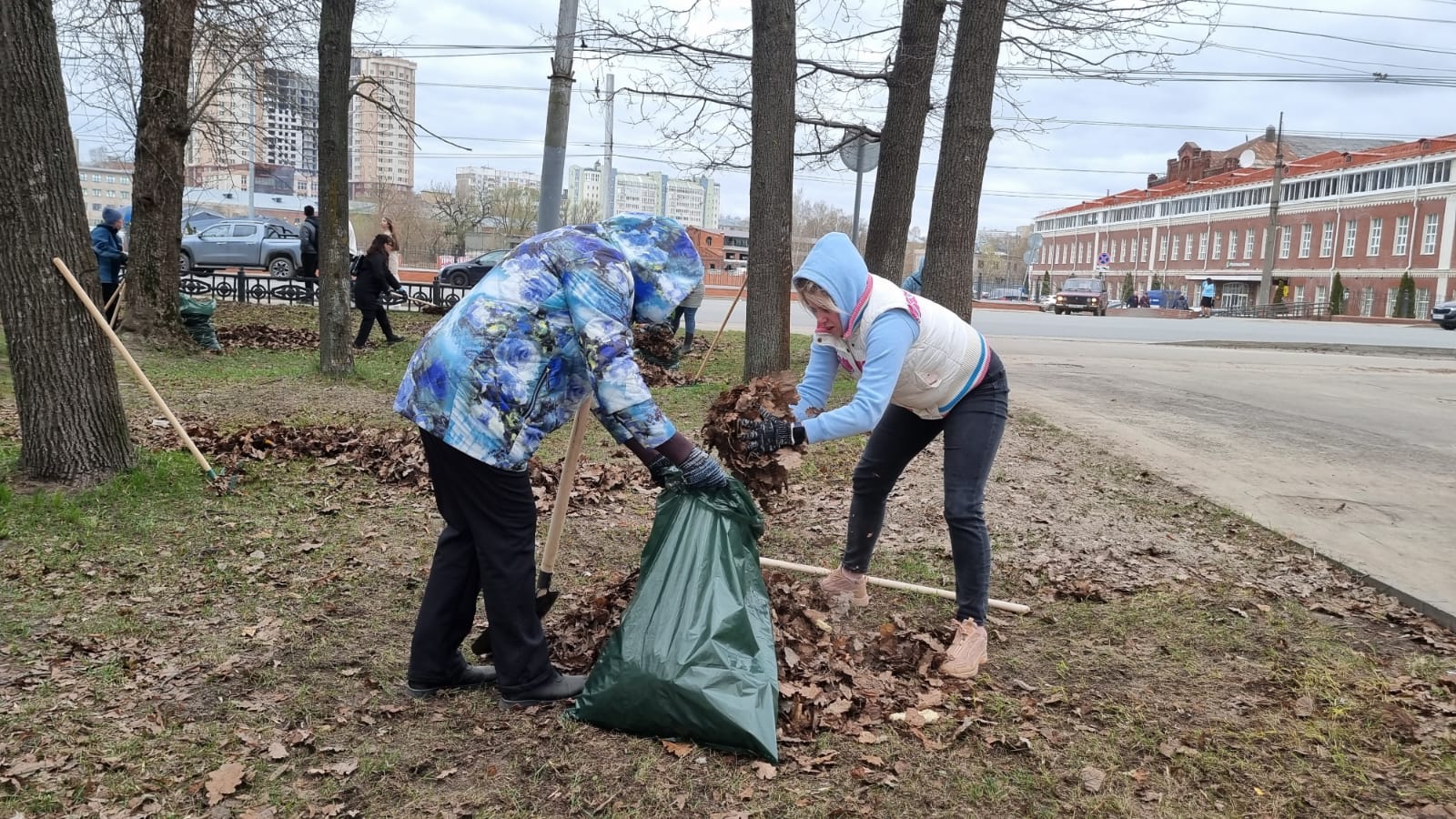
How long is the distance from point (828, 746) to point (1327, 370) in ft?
50.3

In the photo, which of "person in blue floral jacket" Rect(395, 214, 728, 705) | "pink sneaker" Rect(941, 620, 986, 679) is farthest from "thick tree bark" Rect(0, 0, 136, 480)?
"pink sneaker" Rect(941, 620, 986, 679)

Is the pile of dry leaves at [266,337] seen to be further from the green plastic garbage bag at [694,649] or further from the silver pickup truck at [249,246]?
the green plastic garbage bag at [694,649]

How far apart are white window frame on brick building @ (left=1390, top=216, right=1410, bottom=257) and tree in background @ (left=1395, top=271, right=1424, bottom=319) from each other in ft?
33.1

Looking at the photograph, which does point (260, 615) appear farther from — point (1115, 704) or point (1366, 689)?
point (1366, 689)

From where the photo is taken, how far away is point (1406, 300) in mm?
44188

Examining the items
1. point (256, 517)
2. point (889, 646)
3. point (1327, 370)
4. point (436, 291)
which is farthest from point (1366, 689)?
point (436, 291)

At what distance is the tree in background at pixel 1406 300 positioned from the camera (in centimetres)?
4400

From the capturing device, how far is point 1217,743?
3129 mm

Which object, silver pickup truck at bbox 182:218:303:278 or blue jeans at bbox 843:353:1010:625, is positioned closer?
blue jeans at bbox 843:353:1010:625

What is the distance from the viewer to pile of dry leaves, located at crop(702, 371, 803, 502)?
154 inches

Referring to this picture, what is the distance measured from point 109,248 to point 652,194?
172 feet

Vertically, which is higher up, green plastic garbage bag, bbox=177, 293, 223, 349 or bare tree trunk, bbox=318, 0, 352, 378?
bare tree trunk, bbox=318, 0, 352, 378

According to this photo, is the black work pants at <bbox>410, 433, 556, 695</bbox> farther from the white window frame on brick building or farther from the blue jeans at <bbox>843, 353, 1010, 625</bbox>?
the white window frame on brick building

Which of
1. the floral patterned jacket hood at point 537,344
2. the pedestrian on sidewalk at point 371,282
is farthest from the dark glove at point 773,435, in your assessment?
the pedestrian on sidewalk at point 371,282
